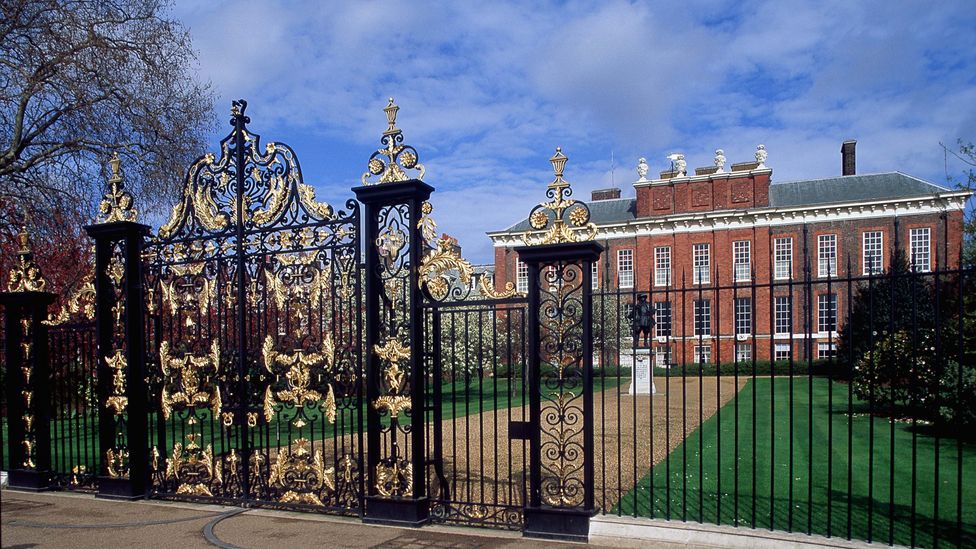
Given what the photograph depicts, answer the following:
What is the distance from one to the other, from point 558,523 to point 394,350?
7.22 ft

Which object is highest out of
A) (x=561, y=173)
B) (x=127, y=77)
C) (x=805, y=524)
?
(x=127, y=77)

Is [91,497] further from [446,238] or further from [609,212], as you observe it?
[609,212]

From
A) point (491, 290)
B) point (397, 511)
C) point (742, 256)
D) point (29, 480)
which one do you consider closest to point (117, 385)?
point (29, 480)

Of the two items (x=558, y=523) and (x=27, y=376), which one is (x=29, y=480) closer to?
(x=27, y=376)

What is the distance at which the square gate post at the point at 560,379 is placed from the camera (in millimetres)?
6223

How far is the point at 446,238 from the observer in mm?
6949

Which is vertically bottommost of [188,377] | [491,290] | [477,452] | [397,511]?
[477,452]

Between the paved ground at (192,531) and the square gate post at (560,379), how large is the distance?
243mm

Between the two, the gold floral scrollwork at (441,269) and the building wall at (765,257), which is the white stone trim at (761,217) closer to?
the building wall at (765,257)

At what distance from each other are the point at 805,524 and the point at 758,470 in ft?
10.5

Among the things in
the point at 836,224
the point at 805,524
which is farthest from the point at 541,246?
the point at 836,224

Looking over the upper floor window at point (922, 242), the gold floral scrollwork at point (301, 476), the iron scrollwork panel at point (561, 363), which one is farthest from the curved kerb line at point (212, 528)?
the upper floor window at point (922, 242)

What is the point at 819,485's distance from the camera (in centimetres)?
875

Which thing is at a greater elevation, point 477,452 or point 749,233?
point 749,233
